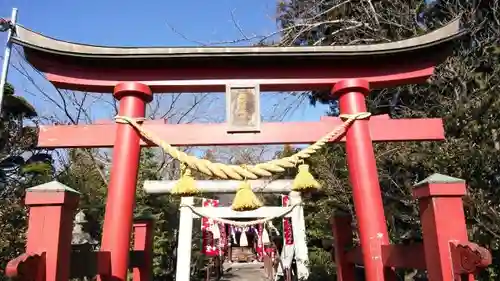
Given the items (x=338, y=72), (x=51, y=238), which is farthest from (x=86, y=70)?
(x=338, y=72)

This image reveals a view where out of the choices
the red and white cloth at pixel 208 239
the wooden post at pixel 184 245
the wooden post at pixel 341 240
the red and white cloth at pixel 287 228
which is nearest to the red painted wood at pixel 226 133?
the wooden post at pixel 341 240

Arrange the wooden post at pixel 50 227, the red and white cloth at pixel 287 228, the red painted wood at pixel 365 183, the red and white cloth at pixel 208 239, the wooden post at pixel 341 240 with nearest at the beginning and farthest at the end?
1. the wooden post at pixel 50 227
2. the red painted wood at pixel 365 183
3. the wooden post at pixel 341 240
4. the red and white cloth at pixel 287 228
5. the red and white cloth at pixel 208 239

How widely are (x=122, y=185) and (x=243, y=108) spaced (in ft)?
5.37

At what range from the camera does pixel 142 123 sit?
4.62m

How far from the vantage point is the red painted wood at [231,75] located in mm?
4677

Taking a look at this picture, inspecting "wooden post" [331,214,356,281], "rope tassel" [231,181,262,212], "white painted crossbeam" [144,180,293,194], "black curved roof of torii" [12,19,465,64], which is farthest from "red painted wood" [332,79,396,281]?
"white painted crossbeam" [144,180,293,194]

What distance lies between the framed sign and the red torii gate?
8cm

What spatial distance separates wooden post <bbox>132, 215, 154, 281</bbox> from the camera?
225 inches

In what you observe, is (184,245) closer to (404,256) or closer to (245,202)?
(245,202)

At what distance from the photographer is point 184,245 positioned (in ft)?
33.9

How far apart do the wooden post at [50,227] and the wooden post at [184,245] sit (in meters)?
7.26

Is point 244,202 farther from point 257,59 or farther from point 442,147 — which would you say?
point 442,147

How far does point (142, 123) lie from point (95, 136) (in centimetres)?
59

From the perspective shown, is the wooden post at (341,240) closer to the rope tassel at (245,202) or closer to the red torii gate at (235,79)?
the red torii gate at (235,79)
